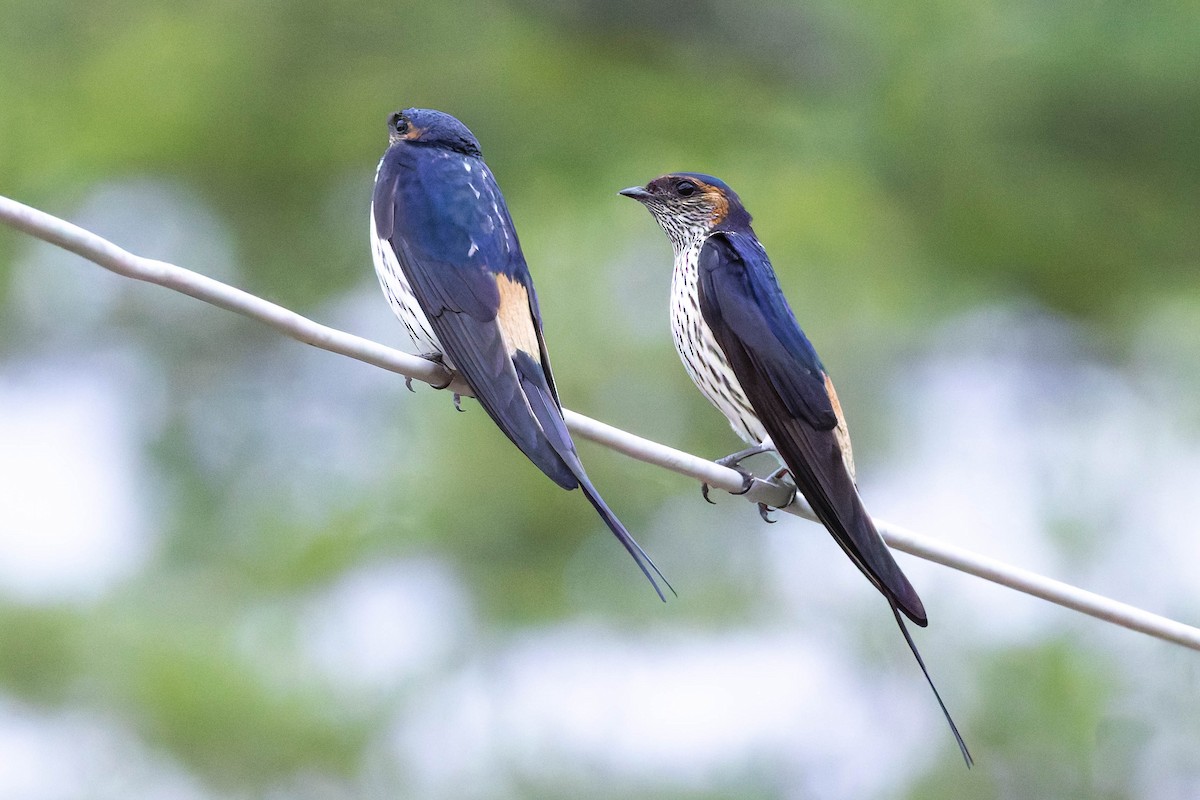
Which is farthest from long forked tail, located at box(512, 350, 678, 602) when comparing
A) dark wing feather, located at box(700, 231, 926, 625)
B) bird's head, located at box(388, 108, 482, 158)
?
bird's head, located at box(388, 108, 482, 158)

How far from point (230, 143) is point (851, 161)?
10.3 ft

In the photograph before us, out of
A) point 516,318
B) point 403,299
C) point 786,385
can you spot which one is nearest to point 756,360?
point 786,385

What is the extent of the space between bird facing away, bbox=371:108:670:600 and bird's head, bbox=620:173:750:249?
0.42m

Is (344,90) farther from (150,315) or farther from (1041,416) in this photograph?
(1041,416)

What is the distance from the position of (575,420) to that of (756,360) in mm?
605

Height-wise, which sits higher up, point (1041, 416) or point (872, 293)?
point (872, 293)

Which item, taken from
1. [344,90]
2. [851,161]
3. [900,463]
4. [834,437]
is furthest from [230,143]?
[834,437]

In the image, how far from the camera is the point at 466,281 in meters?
2.22

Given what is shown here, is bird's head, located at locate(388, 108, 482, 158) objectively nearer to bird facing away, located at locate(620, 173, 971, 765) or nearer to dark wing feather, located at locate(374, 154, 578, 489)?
dark wing feather, located at locate(374, 154, 578, 489)

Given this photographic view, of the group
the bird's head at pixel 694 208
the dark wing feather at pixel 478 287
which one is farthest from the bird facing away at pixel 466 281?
the bird's head at pixel 694 208

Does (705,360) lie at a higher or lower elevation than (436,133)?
lower

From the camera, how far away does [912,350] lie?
7.78 metres

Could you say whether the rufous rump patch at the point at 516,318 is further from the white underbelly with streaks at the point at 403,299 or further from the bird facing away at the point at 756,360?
the bird facing away at the point at 756,360

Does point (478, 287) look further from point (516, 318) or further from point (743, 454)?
point (743, 454)
